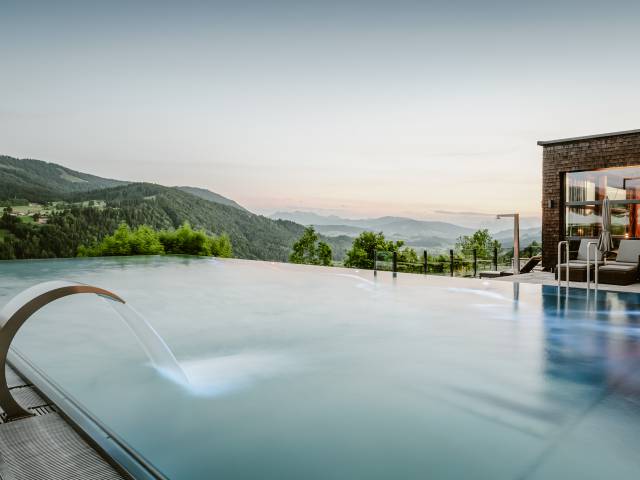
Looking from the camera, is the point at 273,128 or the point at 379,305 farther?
the point at 273,128

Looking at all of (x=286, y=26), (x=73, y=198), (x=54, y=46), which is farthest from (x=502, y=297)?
(x=73, y=198)

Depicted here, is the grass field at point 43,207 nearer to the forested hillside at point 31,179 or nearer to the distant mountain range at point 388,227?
the forested hillside at point 31,179

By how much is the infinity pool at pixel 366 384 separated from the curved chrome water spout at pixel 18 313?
0.45m

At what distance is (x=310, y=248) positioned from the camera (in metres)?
26.2

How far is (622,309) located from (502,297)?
1598 millimetres

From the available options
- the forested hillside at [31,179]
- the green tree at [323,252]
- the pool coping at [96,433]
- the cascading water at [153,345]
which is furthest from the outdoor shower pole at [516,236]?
the forested hillside at [31,179]

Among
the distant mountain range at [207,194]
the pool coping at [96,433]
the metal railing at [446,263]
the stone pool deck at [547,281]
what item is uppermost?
the distant mountain range at [207,194]

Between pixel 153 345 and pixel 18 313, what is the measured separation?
213 centimetres

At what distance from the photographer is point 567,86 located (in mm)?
11250

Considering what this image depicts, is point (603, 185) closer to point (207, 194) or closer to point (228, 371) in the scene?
point (228, 371)

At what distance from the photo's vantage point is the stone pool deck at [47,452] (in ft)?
5.49

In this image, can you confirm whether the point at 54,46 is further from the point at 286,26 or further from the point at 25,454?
the point at 25,454

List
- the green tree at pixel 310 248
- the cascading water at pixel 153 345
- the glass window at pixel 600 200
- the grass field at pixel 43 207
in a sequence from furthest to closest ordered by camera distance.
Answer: the green tree at pixel 310 248, the grass field at pixel 43 207, the glass window at pixel 600 200, the cascading water at pixel 153 345

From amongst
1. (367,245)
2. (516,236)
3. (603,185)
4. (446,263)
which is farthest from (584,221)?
(367,245)
